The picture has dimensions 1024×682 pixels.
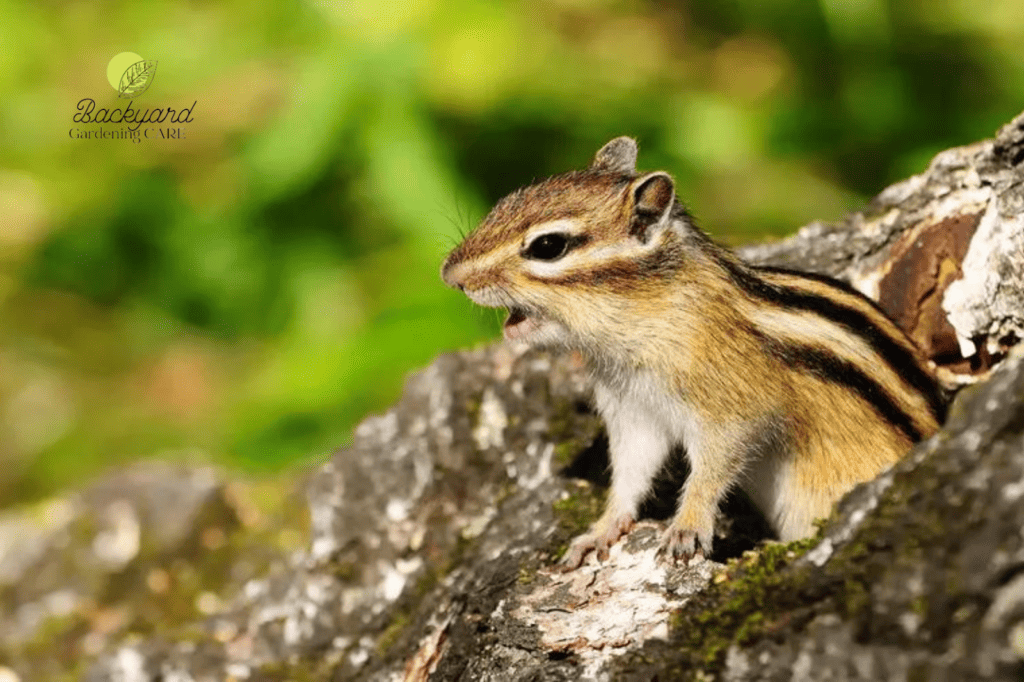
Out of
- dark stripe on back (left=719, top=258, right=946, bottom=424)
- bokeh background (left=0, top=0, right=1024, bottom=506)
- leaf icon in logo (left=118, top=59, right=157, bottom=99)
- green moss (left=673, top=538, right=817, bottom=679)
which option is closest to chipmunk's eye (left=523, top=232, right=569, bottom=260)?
dark stripe on back (left=719, top=258, right=946, bottom=424)

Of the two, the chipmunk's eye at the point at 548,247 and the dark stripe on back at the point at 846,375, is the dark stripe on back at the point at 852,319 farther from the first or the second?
the chipmunk's eye at the point at 548,247

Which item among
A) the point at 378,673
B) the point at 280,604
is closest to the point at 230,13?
the point at 280,604

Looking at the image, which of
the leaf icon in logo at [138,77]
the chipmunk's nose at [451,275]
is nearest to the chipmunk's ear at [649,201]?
the chipmunk's nose at [451,275]

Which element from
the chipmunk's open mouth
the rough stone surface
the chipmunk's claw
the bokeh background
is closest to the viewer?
the rough stone surface

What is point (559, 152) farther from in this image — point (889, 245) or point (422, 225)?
point (889, 245)

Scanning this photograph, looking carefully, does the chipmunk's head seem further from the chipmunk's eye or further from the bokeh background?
the bokeh background

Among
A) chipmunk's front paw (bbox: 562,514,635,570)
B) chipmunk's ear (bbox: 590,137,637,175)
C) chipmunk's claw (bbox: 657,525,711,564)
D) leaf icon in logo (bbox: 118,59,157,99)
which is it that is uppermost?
leaf icon in logo (bbox: 118,59,157,99)

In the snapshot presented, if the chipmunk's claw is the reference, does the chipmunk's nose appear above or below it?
above
